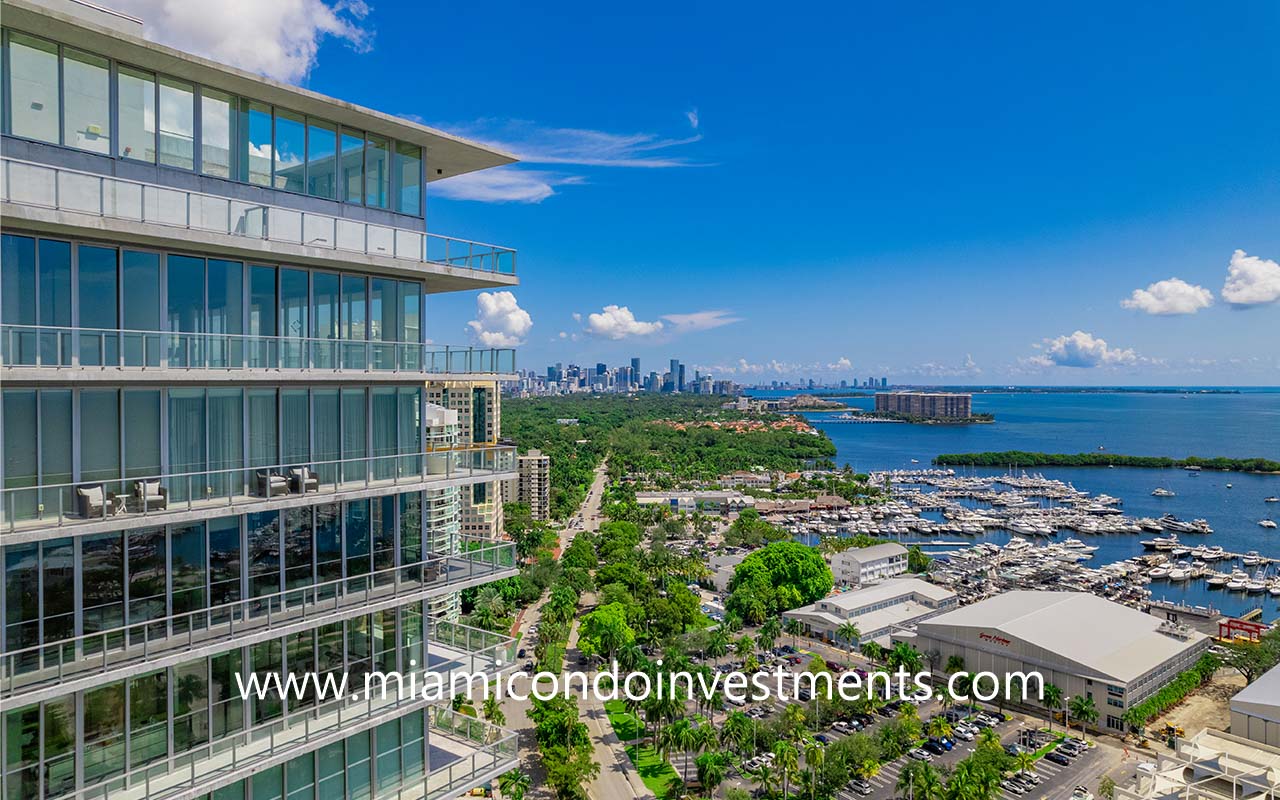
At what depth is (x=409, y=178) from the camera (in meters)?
13.5

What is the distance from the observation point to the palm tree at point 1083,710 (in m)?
45.5

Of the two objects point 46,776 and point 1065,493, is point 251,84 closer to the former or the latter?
point 46,776

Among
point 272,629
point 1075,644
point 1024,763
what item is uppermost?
point 272,629

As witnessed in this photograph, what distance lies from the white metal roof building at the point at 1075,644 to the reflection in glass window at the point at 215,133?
55.1 meters

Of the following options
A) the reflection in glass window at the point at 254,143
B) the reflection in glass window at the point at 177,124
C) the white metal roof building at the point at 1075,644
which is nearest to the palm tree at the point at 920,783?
the white metal roof building at the point at 1075,644

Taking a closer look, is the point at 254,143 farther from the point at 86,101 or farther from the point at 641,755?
the point at 641,755

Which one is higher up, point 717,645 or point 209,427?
point 209,427

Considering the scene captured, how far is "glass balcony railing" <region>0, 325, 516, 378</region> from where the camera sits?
9262 millimetres

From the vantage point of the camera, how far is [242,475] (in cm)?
1126

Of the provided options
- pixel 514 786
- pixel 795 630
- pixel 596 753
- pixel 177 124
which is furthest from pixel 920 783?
pixel 177 124

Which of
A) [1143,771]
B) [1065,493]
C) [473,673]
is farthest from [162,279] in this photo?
[1065,493]

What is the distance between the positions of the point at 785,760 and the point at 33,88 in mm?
38347

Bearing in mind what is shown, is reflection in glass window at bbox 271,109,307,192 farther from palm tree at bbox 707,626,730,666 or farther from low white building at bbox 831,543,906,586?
low white building at bbox 831,543,906,586

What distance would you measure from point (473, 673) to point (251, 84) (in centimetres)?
1096
